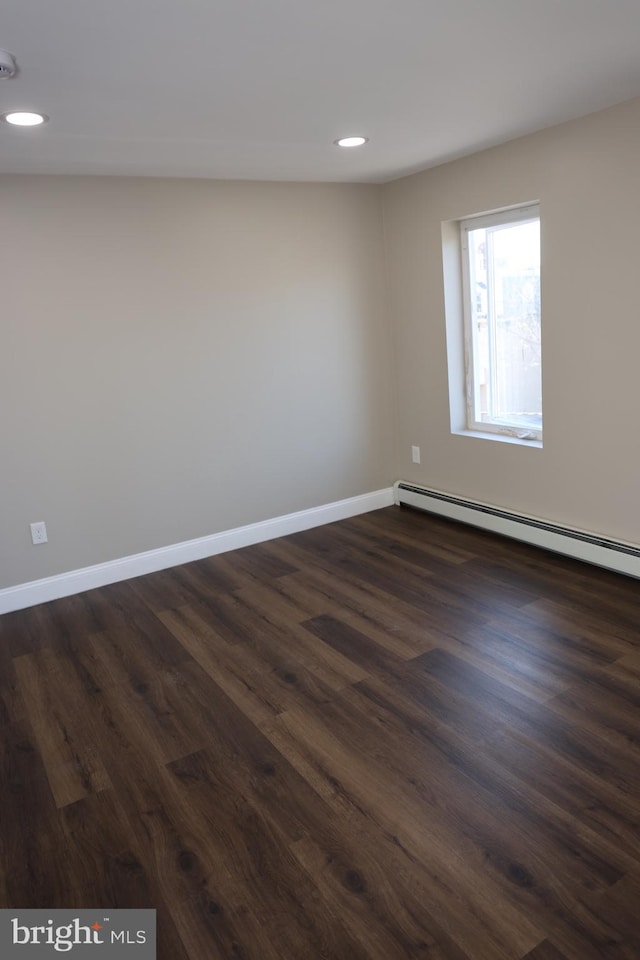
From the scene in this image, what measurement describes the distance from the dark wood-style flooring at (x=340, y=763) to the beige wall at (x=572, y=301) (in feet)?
1.39

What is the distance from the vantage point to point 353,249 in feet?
14.4

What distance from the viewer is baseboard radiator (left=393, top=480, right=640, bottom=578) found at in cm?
333

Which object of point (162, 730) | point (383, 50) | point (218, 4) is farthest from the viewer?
point (162, 730)

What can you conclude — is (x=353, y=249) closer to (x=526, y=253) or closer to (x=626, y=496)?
(x=526, y=253)

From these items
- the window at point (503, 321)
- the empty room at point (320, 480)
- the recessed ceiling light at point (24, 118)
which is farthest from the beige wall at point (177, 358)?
the recessed ceiling light at point (24, 118)

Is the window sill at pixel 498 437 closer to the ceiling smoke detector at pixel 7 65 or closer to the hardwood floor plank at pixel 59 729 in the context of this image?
the hardwood floor plank at pixel 59 729

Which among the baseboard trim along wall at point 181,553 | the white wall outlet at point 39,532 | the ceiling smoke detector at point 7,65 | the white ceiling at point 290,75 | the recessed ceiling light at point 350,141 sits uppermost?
the recessed ceiling light at point 350,141

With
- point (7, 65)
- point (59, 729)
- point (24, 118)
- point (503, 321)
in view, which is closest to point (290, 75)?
point (7, 65)

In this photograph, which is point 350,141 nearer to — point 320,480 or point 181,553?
point 320,480

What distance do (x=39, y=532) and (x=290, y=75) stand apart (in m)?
2.50

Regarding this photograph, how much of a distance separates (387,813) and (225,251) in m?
3.05

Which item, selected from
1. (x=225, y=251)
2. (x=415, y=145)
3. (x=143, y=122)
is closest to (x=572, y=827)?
(x=143, y=122)

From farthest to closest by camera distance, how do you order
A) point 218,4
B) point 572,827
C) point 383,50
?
point 383,50 < point 572,827 < point 218,4

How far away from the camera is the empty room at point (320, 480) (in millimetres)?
1787
